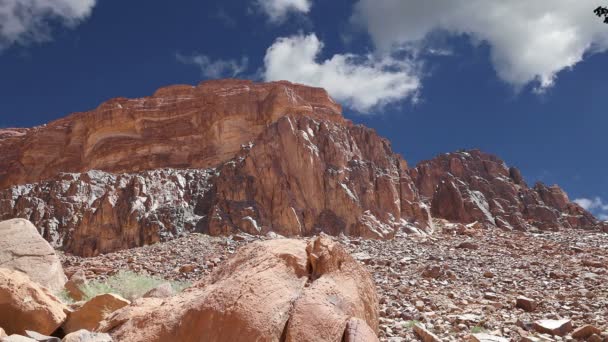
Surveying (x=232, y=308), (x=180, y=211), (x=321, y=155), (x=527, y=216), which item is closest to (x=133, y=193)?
(x=180, y=211)

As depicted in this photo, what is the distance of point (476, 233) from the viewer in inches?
1396

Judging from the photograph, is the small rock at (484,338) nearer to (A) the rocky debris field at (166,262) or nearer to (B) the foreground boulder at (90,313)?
(B) the foreground boulder at (90,313)

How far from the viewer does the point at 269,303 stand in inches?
224

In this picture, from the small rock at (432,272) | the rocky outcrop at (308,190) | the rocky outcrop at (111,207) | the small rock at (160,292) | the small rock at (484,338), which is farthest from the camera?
the rocky outcrop at (111,207)

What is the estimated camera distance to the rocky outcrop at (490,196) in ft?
173

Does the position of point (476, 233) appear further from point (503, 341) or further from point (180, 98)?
point (180, 98)

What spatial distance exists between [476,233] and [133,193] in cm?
2522

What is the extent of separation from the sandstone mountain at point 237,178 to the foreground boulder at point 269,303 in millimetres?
26018

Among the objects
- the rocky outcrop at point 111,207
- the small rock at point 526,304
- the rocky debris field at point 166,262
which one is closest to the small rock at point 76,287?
the rocky debris field at point 166,262

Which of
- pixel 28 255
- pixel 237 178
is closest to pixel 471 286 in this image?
pixel 28 255

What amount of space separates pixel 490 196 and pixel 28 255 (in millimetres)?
54408

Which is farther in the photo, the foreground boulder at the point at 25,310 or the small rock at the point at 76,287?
the small rock at the point at 76,287

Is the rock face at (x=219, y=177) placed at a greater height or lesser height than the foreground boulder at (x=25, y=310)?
greater

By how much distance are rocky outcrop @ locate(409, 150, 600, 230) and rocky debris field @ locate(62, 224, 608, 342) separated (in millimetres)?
30177
